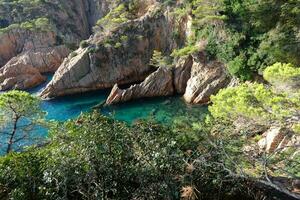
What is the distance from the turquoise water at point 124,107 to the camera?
32.5 meters

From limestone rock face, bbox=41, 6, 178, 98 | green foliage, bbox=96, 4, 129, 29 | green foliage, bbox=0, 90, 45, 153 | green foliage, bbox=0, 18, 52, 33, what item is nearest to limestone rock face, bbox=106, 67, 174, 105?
limestone rock face, bbox=41, 6, 178, 98

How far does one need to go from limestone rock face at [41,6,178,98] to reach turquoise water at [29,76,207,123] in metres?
1.39

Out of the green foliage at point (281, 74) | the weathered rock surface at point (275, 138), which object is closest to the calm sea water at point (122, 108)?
the weathered rock surface at point (275, 138)

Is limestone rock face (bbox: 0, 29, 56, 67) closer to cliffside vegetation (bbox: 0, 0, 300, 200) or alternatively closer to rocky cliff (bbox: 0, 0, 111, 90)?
rocky cliff (bbox: 0, 0, 111, 90)

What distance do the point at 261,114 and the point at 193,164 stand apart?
617cm

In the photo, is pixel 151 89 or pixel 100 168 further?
pixel 151 89

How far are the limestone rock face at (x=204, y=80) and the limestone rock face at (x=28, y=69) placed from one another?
22864mm

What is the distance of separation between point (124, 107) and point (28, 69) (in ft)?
65.7

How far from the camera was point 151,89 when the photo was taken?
38.0 meters

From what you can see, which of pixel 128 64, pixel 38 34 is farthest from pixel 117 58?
pixel 38 34

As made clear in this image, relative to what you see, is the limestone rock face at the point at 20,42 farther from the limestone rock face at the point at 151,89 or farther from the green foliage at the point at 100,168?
the green foliage at the point at 100,168

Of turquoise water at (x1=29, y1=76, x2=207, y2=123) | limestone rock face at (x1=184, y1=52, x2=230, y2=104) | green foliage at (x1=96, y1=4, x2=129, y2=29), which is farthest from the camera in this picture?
green foliage at (x1=96, y1=4, x2=129, y2=29)

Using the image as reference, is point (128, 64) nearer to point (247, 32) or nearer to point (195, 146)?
point (247, 32)

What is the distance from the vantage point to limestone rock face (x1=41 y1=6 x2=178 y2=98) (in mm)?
42656
